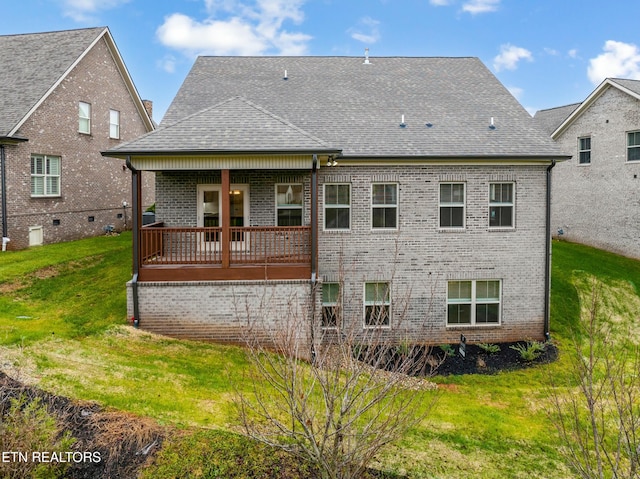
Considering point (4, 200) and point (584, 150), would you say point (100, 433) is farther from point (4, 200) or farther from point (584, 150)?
point (584, 150)

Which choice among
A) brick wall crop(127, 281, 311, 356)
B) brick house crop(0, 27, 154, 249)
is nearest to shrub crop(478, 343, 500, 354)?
brick wall crop(127, 281, 311, 356)

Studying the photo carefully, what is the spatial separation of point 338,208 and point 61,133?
13281 millimetres

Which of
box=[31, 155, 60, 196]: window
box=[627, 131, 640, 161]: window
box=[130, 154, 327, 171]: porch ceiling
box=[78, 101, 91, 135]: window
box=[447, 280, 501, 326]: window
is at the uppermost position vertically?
box=[78, 101, 91, 135]: window

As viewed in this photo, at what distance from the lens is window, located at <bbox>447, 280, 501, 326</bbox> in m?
12.4

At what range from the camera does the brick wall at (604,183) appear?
755 inches

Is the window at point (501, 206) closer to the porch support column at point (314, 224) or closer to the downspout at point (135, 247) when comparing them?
the porch support column at point (314, 224)

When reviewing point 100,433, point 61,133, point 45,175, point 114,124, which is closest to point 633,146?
point 100,433

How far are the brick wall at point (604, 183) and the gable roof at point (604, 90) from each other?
0.68ft

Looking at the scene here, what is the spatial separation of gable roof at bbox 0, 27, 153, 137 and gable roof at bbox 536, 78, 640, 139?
22282mm

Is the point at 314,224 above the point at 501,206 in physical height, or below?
below

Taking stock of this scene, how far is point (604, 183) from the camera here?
66.8ft

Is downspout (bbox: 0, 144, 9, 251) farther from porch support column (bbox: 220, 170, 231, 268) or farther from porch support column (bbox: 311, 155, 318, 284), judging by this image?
porch support column (bbox: 311, 155, 318, 284)

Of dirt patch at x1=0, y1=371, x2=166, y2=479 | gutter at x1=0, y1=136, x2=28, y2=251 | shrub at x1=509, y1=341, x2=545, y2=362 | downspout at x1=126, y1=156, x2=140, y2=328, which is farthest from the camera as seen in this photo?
gutter at x1=0, y1=136, x2=28, y2=251

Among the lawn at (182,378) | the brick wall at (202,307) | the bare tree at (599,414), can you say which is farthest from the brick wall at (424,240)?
the bare tree at (599,414)
